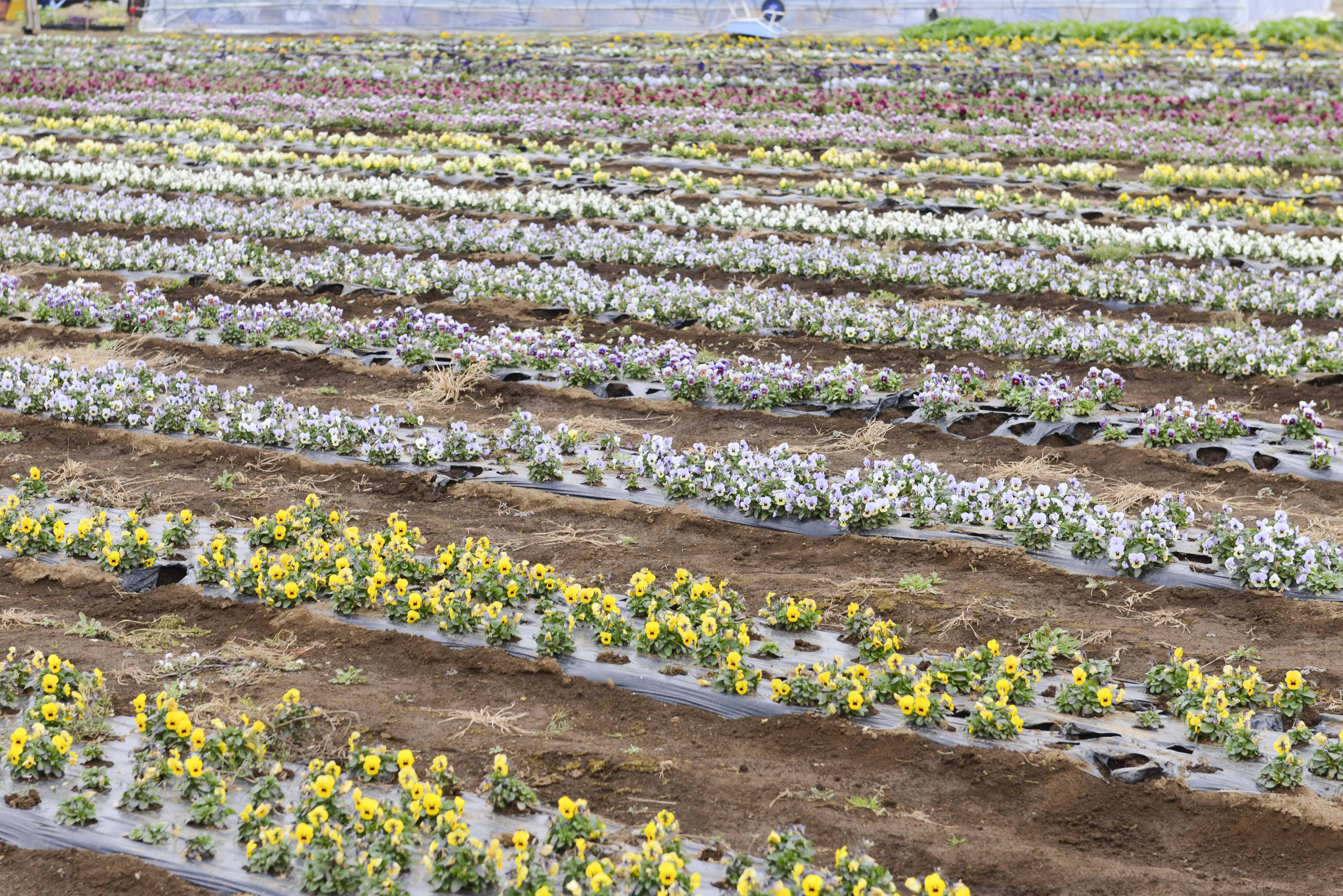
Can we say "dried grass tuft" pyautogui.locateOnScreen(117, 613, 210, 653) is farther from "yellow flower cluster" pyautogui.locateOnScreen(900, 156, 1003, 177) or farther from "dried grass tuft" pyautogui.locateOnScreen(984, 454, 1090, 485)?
"yellow flower cluster" pyautogui.locateOnScreen(900, 156, 1003, 177)

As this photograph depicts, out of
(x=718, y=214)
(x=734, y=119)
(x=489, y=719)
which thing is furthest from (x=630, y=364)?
(x=734, y=119)

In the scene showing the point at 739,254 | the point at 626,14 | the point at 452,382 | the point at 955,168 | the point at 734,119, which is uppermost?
the point at 626,14

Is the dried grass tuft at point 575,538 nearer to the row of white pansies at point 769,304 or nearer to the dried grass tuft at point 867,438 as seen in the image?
the dried grass tuft at point 867,438

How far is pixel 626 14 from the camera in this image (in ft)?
129

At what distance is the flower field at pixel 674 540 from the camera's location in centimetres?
447

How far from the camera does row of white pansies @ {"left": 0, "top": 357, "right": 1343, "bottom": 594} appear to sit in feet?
21.3

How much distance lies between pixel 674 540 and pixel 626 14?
35.5m

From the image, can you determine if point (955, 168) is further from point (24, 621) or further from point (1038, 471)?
point (24, 621)

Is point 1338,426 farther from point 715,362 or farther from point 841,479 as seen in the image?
point 715,362

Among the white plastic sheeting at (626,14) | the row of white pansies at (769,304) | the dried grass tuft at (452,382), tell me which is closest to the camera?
the dried grass tuft at (452,382)

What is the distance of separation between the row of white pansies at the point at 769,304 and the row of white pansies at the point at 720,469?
2.91 meters

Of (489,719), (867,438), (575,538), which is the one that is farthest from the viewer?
(867,438)

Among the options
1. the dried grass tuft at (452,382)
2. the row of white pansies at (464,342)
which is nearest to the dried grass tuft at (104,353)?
the row of white pansies at (464,342)

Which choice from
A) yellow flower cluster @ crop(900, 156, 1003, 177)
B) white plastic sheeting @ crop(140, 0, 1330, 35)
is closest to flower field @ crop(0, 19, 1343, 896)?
yellow flower cluster @ crop(900, 156, 1003, 177)
